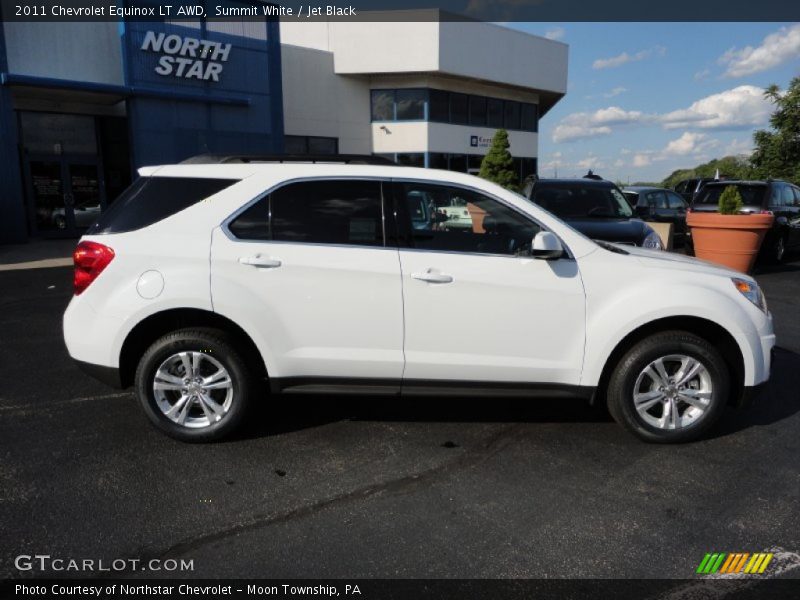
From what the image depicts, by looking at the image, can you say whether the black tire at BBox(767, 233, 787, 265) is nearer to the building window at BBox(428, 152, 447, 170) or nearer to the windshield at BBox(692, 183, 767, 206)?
the windshield at BBox(692, 183, 767, 206)

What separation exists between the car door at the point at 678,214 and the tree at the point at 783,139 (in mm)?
9482

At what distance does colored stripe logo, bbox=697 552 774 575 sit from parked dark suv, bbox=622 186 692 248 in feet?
44.8

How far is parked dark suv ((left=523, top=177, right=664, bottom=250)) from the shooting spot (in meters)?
8.05

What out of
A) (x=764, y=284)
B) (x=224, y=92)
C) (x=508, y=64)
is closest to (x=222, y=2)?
(x=224, y=92)

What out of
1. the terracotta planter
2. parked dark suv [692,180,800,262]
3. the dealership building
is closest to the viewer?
the terracotta planter

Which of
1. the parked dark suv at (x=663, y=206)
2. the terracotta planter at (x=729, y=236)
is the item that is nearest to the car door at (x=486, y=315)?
the terracotta planter at (x=729, y=236)

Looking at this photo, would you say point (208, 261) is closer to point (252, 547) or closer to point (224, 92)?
point (252, 547)

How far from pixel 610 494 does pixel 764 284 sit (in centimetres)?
905

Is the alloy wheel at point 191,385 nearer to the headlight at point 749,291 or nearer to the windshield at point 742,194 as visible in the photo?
the headlight at point 749,291

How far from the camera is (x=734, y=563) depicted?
2873 millimetres

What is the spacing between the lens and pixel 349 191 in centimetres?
408

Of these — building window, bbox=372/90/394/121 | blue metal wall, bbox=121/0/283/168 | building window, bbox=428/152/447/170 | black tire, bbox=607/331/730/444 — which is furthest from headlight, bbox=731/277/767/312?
building window, bbox=372/90/394/121

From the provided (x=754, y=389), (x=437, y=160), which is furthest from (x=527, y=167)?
(x=754, y=389)

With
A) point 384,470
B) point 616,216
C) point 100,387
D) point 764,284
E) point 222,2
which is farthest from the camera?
point 222,2
